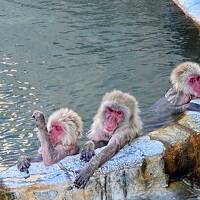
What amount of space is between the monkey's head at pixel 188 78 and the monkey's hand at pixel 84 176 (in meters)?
2.35

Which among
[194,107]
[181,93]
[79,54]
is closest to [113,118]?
[194,107]

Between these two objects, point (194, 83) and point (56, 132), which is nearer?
point (56, 132)

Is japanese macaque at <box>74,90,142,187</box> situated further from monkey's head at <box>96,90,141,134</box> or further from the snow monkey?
the snow monkey

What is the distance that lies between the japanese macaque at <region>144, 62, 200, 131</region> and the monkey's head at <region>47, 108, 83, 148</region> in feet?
5.50

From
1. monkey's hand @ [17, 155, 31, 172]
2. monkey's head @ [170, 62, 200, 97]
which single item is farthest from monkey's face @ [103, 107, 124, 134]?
monkey's head @ [170, 62, 200, 97]

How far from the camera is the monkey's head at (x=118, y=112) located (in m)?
5.70

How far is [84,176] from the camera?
5254 mm

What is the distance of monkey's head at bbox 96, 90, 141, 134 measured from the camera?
570cm

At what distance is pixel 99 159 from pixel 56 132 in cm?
47

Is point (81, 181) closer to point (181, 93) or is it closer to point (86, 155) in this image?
point (86, 155)

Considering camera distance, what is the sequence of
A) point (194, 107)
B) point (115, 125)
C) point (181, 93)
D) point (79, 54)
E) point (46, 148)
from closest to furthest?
point (46, 148), point (115, 125), point (194, 107), point (181, 93), point (79, 54)

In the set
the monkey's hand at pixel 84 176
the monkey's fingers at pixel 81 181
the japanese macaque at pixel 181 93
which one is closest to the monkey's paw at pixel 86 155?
the monkey's hand at pixel 84 176

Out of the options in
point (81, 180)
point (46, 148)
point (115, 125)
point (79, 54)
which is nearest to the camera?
point (81, 180)

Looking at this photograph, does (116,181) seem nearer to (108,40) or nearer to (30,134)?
(30,134)
